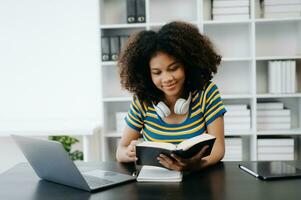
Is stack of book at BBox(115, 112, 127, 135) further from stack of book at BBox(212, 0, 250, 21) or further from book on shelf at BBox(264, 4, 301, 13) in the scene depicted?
book on shelf at BBox(264, 4, 301, 13)

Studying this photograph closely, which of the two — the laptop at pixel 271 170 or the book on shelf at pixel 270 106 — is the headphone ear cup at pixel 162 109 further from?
the book on shelf at pixel 270 106

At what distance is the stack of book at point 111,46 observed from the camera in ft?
9.49

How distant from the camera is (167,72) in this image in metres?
1.62

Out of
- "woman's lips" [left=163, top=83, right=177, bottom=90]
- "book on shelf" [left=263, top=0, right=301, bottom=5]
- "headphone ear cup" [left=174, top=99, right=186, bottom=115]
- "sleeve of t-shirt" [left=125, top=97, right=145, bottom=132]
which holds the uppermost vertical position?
"book on shelf" [left=263, top=0, right=301, bottom=5]

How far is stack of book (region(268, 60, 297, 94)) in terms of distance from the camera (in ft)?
9.36

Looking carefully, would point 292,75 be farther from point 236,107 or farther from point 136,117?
point 136,117

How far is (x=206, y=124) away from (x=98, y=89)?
1631 millimetres

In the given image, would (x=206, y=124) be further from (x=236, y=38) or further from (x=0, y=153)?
(x=0, y=153)

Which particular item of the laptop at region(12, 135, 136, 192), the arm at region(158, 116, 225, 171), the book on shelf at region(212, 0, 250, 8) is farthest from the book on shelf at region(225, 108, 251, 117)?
the laptop at region(12, 135, 136, 192)

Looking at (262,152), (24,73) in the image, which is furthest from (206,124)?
(24,73)

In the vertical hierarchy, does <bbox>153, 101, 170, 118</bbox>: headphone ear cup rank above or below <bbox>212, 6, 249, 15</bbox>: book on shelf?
below

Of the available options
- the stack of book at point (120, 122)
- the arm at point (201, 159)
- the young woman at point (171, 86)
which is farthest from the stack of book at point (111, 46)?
the arm at point (201, 159)

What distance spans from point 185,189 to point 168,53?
698mm

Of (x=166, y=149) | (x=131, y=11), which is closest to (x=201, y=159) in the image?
(x=166, y=149)
